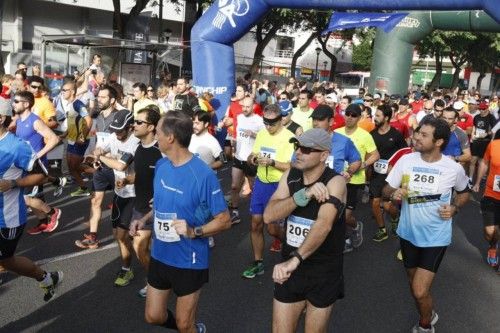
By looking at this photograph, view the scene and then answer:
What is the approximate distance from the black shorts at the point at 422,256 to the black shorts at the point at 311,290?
1368 mm

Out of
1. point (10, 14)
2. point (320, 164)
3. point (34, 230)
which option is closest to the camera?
point (320, 164)

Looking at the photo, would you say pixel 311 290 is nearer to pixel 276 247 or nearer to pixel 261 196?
pixel 261 196

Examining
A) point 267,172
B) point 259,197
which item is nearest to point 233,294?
A: point 259,197

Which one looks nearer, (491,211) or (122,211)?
(122,211)

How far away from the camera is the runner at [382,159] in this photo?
7410mm

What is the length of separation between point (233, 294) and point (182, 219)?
2.01m

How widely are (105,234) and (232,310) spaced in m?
2.72

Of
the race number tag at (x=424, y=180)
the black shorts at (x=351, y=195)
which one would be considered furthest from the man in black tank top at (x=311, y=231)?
the black shorts at (x=351, y=195)

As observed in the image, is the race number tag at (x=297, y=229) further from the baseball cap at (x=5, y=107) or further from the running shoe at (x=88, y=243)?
the running shoe at (x=88, y=243)

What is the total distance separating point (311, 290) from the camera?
3227mm

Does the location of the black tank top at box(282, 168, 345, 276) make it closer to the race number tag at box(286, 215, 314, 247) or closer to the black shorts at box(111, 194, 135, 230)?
the race number tag at box(286, 215, 314, 247)

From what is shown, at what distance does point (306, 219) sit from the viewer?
10.5 feet

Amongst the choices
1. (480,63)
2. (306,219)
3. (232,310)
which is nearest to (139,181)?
(232,310)

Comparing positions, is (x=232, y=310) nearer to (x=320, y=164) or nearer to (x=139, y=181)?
(x=139, y=181)
